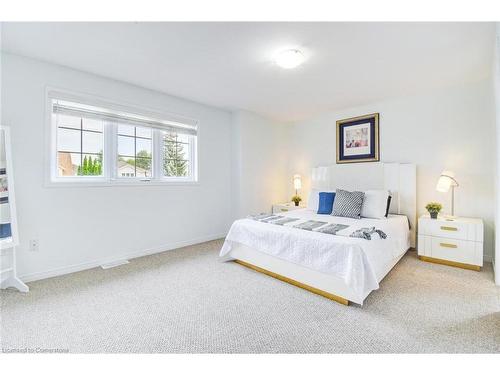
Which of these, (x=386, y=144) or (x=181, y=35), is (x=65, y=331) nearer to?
(x=181, y=35)

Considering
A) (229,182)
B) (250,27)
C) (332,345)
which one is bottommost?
(332,345)

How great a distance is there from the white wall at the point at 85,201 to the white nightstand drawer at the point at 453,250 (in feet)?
10.8

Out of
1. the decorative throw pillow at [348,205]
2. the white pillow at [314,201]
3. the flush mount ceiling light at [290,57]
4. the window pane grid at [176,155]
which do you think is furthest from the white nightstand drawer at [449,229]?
the window pane grid at [176,155]

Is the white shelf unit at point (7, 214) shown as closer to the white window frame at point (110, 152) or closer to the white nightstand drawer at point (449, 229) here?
the white window frame at point (110, 152)

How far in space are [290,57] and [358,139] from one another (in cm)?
234

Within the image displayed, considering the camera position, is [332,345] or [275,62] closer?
[332,345]

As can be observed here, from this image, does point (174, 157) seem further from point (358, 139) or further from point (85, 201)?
point (358, 139)

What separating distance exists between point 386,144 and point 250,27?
2952mm

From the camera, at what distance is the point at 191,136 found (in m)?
3.98

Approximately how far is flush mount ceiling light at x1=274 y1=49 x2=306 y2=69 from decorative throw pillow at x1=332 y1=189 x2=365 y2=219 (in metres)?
1.95

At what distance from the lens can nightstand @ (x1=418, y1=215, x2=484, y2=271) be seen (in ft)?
8.93

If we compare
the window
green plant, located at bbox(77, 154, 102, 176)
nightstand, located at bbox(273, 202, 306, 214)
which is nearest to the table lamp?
nightstand, located at bbox(273, 202, 306, 214)
